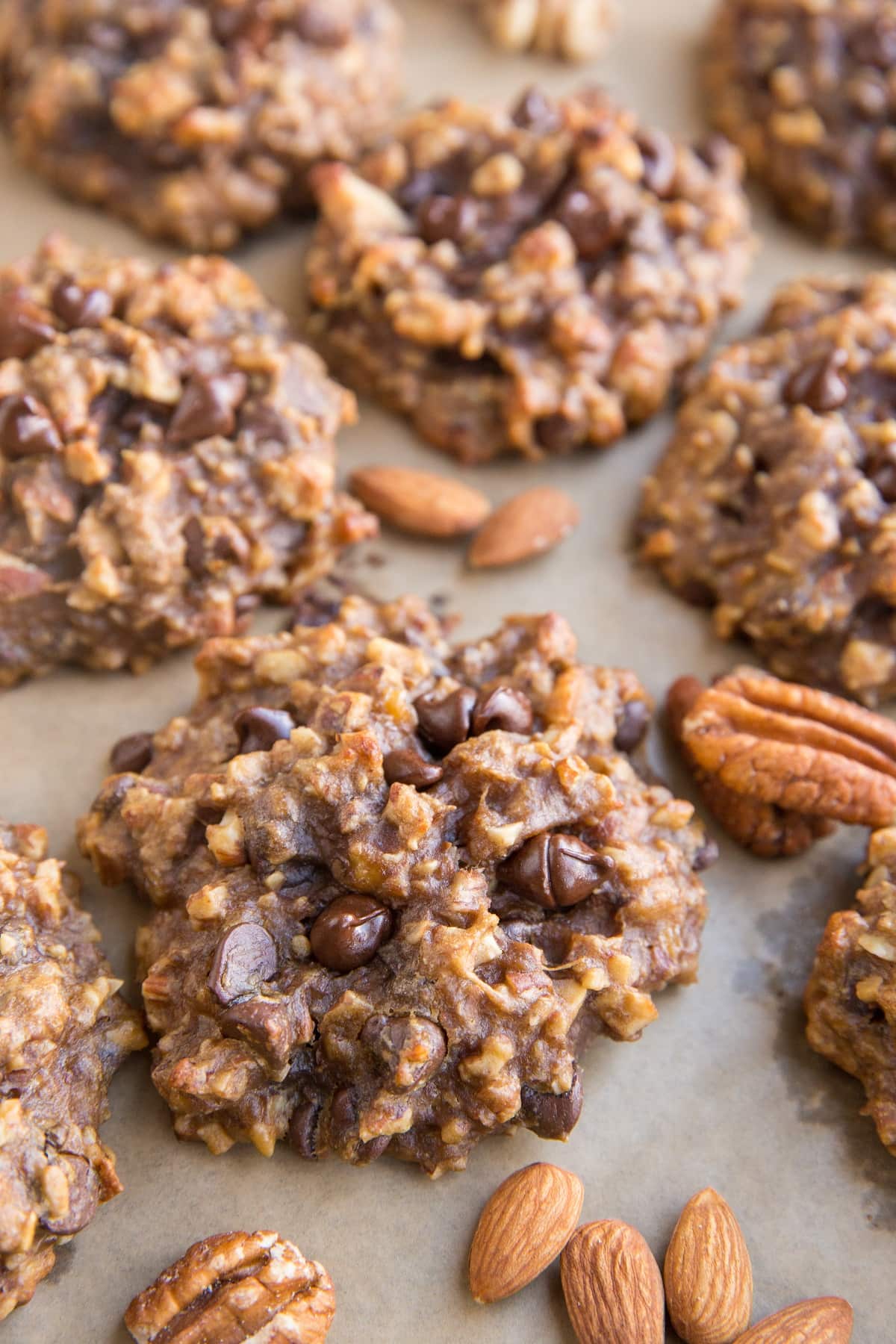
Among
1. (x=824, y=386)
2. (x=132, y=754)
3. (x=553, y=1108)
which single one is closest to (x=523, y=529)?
(x=824, y=386)

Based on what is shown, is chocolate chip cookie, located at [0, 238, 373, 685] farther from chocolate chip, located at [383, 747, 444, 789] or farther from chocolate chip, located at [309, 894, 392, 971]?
chocolate chip, located at [309, 894, 392, 971]

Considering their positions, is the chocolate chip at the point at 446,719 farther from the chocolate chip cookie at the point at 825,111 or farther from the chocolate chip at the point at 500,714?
the chocolate chip cookie at the point at 825,111

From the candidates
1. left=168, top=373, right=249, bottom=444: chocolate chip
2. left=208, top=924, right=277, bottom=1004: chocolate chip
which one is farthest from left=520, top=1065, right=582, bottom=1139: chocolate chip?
left=168, top=373, right=249, bottom=444: chocolate chip

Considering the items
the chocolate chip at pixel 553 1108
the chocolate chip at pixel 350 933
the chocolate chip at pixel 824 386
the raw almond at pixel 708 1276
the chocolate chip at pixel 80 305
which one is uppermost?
the chocolate chip at pixel 824 386

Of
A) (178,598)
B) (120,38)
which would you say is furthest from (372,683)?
(120,38)

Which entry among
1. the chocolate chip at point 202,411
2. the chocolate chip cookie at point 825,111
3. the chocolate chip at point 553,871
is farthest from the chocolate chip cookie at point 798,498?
the chocolate chip at point 202,411

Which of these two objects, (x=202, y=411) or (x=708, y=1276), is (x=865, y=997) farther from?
(x=202, y=411)

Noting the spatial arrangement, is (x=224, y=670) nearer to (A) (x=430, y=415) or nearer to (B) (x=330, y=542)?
(B) (x=330, y=542)
